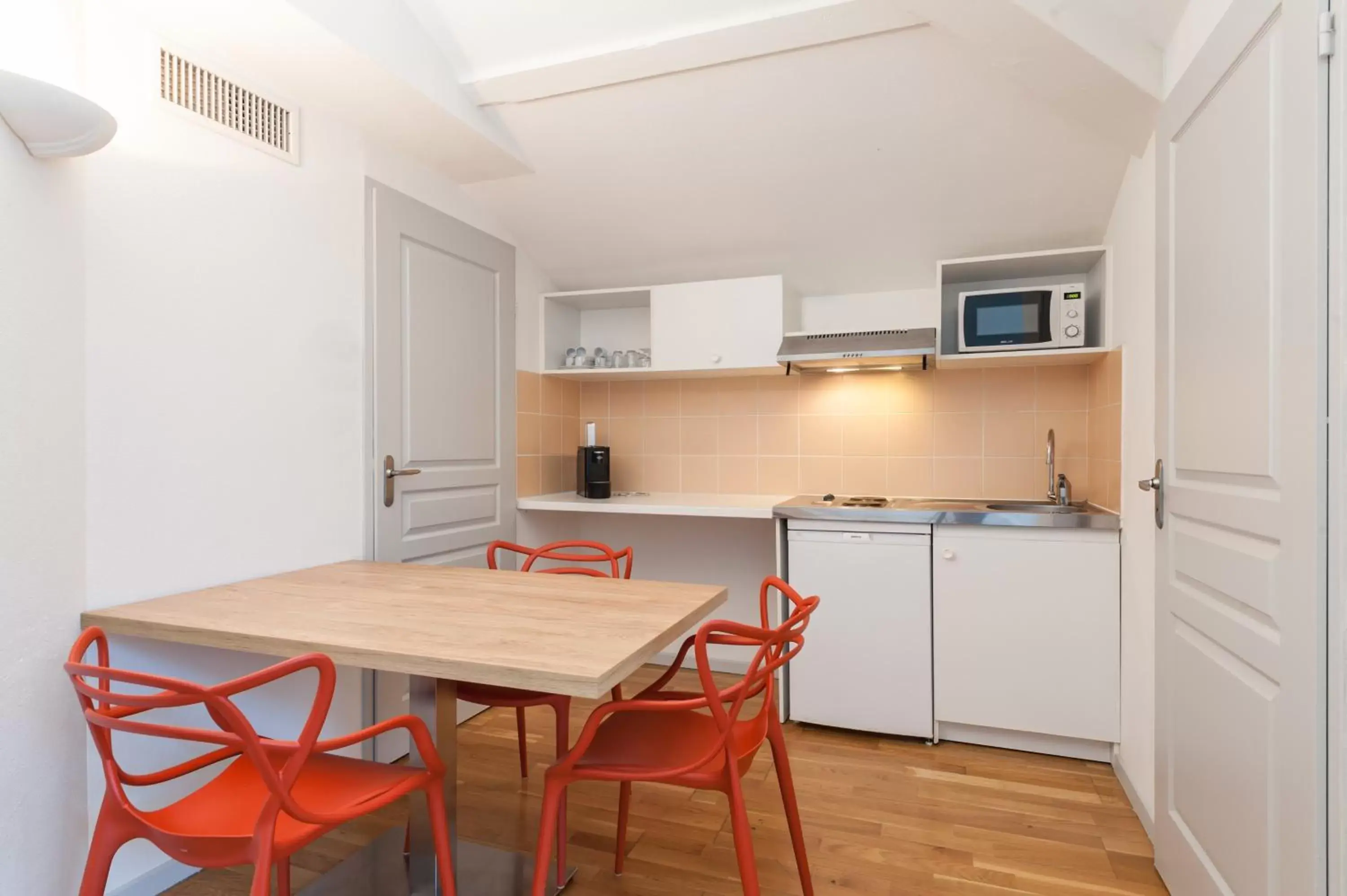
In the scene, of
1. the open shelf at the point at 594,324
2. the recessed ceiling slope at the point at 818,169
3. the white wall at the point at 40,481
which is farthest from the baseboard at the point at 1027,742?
the white wall at the point at 40,481

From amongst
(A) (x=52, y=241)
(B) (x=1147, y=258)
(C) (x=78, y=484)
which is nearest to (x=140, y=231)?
(A) (x=52, y=241)

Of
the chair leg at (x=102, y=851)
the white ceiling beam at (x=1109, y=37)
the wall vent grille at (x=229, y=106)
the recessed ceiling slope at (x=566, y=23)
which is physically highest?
the recessed ceiling slope at (x=566, y=23)

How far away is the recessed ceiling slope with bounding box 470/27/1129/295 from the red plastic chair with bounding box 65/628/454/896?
2.13 meters

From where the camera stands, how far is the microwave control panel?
8.73 ft

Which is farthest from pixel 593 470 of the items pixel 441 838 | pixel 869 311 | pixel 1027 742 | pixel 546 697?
pixel 441 838

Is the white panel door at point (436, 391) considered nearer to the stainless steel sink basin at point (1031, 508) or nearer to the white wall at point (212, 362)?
the white wall at point (212, 362)

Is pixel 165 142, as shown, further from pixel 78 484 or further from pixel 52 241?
pixel 78 484

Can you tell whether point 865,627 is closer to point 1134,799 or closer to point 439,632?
point 1134,799

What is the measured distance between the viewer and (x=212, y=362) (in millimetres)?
1930

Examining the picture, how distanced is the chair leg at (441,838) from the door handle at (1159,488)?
1.82 metres

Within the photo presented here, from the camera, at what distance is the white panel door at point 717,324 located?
3176 mm

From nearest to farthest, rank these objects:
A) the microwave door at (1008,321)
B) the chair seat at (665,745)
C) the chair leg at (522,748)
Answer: the chair seat at (665,745), the chair leg at (522,748), the microwave door at (1008,321)

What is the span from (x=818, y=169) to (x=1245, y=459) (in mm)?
1783

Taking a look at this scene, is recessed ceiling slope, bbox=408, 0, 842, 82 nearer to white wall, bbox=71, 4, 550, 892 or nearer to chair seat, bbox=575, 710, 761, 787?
white wall, bbox=71, 4, 550, 892
